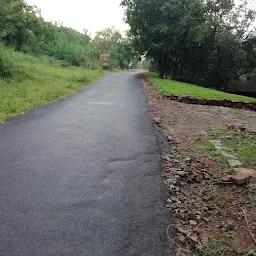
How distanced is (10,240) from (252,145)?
472cm

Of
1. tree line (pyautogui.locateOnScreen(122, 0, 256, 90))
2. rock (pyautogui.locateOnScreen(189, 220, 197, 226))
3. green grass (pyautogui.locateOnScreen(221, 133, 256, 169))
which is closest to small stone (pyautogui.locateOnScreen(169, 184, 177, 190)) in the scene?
rock (pyautogui.locateOnScreen(189, 220, 197, 226))

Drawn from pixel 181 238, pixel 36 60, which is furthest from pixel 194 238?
pixel 36 60

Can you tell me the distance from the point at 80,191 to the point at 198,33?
19635mm

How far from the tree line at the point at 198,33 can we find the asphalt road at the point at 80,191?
17.2m

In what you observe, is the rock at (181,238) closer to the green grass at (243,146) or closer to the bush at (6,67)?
the green grass at (243,146)

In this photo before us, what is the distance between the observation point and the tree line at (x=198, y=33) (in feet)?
71.2

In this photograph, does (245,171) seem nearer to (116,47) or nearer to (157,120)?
(157,120)

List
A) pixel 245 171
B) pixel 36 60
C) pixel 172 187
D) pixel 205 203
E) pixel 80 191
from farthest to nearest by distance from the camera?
pixel 36 60 → pixel 245 171 → pixel 172 187 → pixel 80 191 → pixel 205 203

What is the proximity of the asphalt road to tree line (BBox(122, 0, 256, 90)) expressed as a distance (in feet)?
56.4

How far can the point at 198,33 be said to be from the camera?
821 inches

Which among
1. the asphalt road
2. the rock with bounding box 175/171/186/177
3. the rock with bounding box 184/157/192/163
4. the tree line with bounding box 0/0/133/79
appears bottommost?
the asphalt road

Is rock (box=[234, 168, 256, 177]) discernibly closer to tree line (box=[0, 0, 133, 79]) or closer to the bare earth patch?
the bare earth patch

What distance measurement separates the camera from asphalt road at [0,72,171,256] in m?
2.64

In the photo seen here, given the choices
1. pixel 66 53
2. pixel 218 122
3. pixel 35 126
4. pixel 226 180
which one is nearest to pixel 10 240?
pixel 226 180
